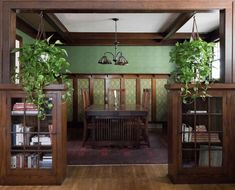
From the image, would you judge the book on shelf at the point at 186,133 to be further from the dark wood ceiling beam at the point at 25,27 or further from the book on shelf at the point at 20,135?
the dark wood ceiling beam at the point at 25,27

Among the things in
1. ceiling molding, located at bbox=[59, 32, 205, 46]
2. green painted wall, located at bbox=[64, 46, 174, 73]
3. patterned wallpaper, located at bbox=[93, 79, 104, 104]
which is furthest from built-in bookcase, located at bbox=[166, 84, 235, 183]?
green painted wall, located at bbox=[64, 46, 174, 73]

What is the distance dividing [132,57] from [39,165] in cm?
601

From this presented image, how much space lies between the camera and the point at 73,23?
750cm

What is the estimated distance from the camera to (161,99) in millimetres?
9602

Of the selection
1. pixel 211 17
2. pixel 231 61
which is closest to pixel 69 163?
pixel 231 61

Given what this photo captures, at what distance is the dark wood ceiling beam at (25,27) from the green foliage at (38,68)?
3.22 meters

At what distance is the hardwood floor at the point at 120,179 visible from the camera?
4070 mm

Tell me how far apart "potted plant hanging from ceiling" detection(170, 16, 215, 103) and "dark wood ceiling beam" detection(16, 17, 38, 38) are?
406 centimetres

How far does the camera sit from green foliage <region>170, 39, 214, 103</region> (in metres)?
4.10

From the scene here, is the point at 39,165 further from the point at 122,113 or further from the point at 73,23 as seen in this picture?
the point at 73,23

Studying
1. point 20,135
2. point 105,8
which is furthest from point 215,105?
point 20,135

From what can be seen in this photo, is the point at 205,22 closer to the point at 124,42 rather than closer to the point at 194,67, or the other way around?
the point at 124,42

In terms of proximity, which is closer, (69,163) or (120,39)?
(69,163)

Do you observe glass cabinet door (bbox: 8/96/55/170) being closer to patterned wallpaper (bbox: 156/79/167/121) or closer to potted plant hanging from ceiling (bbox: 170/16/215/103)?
potted plant hanging from ceiling (bbox: 170/16/215/103)
